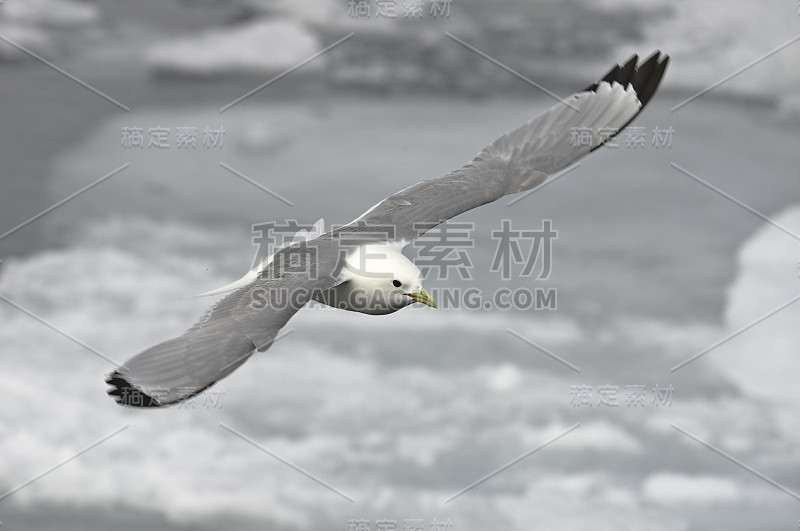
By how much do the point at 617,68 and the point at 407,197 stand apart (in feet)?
5.91

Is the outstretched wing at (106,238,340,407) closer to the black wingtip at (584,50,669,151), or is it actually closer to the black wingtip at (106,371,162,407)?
the black wingtip at (106,371,162,407)

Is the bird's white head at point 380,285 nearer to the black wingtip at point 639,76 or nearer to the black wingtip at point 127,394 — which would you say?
the black wingtip at point 127,394

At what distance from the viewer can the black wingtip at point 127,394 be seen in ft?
11.6

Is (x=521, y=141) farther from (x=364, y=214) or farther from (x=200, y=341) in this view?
(x=200, y=341)

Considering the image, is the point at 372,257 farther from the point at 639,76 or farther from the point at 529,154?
the point at 639,76

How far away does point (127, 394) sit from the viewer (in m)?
3.56

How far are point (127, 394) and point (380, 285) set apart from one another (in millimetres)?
1489

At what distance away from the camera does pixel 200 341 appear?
12.8ft

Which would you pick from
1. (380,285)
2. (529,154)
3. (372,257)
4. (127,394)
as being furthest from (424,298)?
(127,394)

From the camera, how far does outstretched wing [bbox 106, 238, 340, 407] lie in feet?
11.8

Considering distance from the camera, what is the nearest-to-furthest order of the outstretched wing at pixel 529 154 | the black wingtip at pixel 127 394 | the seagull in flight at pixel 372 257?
the black wingtip at pixel 127 394 → the seagull in flight at pixel 372 257 → the outstretched wing at pixel 529 154

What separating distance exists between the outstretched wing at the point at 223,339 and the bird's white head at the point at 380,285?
142 mm

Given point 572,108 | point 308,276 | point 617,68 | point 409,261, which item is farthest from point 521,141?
point 308,276

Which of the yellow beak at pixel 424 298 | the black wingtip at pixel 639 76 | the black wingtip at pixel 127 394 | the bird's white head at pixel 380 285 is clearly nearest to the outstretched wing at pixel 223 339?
the black wingtip at pixel 127 394
